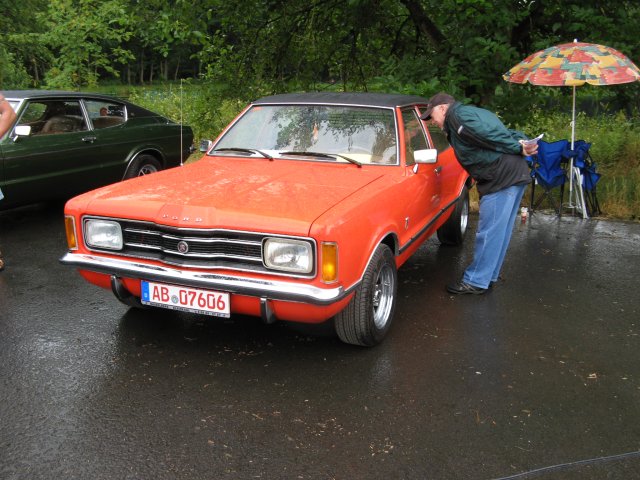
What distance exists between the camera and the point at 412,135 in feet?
16.2

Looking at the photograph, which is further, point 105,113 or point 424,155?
point 105,113

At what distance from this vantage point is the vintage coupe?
341cm

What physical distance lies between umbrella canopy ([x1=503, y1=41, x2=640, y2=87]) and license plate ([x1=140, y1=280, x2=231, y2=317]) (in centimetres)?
473

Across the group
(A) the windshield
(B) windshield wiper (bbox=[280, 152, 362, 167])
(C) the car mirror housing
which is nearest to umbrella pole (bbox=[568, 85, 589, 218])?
(A) the windshield

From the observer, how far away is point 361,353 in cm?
395

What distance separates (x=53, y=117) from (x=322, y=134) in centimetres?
429

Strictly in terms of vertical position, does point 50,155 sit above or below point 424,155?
below

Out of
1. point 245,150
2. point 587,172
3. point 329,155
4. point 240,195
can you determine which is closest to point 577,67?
point 587,172

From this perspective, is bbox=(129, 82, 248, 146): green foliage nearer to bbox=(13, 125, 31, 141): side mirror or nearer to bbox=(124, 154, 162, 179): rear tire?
bbox=(124, 154, 162, 179): rear tire

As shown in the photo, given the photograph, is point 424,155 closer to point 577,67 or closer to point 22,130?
point 577,67

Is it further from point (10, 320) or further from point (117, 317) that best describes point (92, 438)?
point (10, 320)

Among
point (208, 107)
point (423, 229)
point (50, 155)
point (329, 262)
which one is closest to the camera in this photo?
point (329, 262)

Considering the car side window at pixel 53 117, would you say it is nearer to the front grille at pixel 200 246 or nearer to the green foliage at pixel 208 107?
the green foliage at pixel 208 107

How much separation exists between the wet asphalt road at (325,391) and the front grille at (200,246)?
0.67 metres
